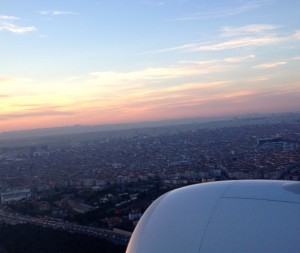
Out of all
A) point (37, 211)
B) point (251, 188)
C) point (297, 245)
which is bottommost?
point (37, 211)

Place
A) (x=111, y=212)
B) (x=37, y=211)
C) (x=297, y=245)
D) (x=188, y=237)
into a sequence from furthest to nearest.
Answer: (x=37, y=211) < (x=111, y=212) < (x=188, y=237) < (x=297, y=245)

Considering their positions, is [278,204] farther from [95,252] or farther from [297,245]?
[95,252]

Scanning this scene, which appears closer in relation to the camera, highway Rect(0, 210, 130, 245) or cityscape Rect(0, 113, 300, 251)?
highway Rect(0, 210, 130, 245)

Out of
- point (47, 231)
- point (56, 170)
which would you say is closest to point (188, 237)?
point (47, 231)

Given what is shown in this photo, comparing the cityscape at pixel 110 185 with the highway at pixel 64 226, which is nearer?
the highway at pixel 64 226

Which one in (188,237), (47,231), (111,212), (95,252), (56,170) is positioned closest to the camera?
(188,237)

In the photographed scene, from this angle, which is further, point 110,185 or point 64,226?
point 110,185

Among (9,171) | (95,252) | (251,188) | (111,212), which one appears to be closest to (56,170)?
(9,171)

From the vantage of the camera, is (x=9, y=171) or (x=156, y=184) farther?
(x=9, y=171)

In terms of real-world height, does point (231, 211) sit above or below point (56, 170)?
above
